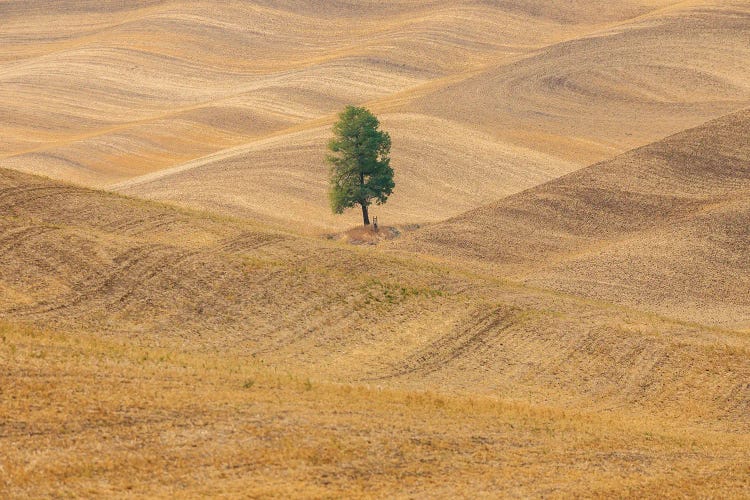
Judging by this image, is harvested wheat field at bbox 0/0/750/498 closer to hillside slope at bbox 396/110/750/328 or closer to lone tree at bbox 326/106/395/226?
hillside slope at bbox 396/110/750/328

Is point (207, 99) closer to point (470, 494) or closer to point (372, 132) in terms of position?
point (372, 132)

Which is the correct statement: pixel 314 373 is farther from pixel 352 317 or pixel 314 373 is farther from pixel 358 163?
pixel 358 163

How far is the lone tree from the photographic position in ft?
244

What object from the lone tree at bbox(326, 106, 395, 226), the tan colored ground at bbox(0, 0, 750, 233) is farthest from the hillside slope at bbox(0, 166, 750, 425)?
the tan colored ground at bbox(0, 0, 750, 233)

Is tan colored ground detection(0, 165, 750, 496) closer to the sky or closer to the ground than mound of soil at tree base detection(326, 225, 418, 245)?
closer to the sky

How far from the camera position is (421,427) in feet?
94.0

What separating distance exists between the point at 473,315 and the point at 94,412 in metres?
21.6

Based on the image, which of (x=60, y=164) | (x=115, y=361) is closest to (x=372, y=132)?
(x=60, y=164)

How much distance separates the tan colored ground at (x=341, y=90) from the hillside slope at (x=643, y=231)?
970cm

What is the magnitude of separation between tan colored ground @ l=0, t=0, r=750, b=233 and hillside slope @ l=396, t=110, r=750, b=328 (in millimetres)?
9700

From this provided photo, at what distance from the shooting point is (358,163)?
7500cm

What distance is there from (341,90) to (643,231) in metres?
57.7

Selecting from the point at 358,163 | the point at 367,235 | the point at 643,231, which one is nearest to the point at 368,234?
the point at 367,235

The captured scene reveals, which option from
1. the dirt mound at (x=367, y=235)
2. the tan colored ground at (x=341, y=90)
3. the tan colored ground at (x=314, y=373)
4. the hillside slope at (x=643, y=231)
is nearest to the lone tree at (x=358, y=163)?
the dirt mound at (x=367, y=235)
